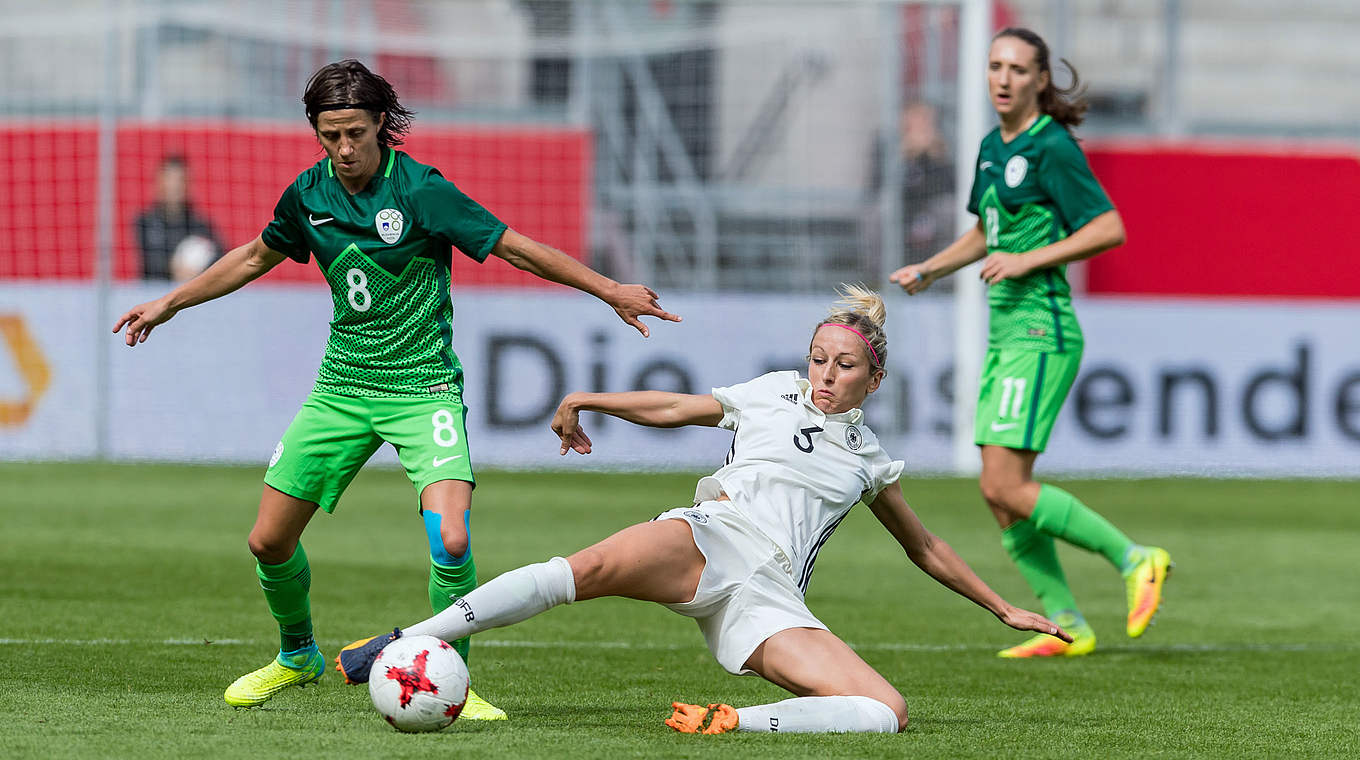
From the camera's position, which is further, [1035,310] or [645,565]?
[1035,310]

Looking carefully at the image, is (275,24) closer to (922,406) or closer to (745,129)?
(745,129)

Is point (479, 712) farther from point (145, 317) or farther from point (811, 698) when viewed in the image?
point (145, 317)

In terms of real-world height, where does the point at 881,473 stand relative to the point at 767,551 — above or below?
above

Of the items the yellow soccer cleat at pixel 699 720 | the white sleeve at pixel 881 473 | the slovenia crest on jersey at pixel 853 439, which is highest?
the slovenia crest on jersey at pixel 853 439

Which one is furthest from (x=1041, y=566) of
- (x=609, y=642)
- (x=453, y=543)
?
(x=453, y=543)

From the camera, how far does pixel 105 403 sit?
14.4m

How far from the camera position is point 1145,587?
6496mm

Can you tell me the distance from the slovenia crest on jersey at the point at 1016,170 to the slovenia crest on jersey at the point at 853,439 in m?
2.12

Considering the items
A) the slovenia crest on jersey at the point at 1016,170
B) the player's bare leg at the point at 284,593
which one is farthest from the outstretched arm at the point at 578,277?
the slovenia crest on jersey at the point at 1016,170

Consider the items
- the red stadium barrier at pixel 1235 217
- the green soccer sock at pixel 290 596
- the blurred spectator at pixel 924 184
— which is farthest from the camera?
the red stadium barrier at pixel 1235 217

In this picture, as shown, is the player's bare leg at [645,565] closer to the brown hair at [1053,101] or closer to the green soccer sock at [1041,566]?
the green soccer sock at [1041,566]

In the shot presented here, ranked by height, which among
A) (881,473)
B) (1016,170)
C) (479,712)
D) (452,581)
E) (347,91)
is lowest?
(479,712)

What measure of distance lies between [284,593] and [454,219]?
1.19 m

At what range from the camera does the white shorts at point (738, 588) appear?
4.77m
